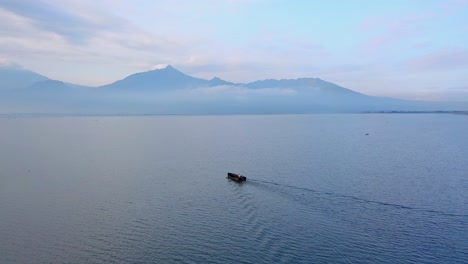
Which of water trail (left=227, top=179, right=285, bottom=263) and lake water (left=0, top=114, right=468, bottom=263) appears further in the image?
water trail (left=227, top=179, right=285, bottom=263)

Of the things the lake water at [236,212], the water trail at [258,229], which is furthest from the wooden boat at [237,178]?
the water trail at [258,229]

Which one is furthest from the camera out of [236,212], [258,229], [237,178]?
[237,178]

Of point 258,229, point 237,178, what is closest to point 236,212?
point 258,229

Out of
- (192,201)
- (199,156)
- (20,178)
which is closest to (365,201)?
(192,201)

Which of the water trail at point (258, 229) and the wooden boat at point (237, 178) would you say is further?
the wooden boat at point (237, 178)

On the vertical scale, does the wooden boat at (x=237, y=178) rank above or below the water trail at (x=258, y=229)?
above

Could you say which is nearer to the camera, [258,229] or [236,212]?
[258,229]

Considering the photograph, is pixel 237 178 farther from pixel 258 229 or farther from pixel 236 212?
pixel 258 229

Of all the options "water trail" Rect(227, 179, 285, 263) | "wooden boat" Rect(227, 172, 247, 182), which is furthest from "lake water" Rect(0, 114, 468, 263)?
"wooden boat" Rect(227, 172, 247, 182)

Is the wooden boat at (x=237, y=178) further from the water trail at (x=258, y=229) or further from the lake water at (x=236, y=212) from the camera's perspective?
the water trail at (x=258, y=229)

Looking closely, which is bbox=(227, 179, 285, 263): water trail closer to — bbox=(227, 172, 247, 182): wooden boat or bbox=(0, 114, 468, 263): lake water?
bbox=(0, 114, 468, 263): lake water

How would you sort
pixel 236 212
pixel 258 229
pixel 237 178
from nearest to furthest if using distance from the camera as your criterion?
pixel 258 229 < pixel 236 212 < pixel 237 178

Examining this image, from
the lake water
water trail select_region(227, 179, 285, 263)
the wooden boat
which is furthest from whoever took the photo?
the wooden boat
